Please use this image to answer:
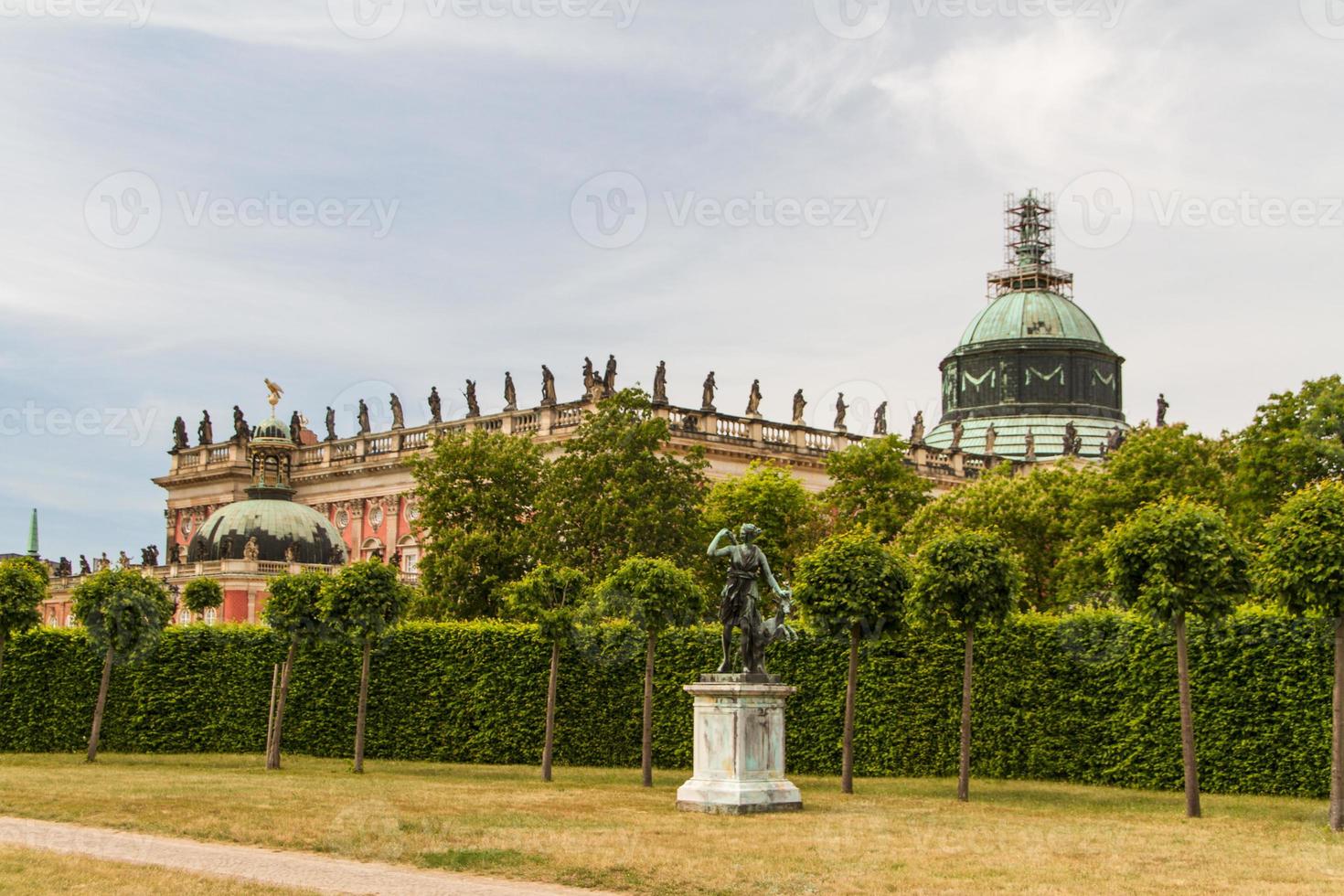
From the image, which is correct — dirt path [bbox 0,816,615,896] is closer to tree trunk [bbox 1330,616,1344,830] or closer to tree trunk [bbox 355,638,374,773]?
tree trunk [bbox 1330,616,1344,830]

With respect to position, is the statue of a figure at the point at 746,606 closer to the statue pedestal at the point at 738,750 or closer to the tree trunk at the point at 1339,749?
the statue pedestal at the point at 738,750

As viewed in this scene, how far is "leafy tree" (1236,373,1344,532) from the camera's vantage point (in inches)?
2002

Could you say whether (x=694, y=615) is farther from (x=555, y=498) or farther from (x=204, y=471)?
(x=204, y=471)

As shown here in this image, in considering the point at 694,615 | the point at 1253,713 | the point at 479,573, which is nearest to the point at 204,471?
the point at 479,573

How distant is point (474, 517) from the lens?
194 ft

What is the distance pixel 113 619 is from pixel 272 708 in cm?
461

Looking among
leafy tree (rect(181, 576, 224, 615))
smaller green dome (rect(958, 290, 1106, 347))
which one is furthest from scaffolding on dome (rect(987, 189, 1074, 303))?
leafy tree (rect(181, 576, 224, 615))

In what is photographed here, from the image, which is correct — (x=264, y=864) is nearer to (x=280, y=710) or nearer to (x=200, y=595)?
(x=280, y=710)

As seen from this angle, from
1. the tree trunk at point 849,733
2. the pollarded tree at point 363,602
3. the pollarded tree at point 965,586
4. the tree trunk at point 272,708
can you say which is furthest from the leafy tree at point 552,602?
the pollarded tree at point 965,586

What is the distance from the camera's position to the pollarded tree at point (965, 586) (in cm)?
3162

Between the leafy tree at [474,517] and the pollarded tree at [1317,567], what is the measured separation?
29613 mm

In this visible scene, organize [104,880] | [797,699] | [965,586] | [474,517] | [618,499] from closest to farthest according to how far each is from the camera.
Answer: [104,880]
[965,586]
[797,699]
[618,499]
[474,517]

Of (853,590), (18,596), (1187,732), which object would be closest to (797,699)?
(853,590)

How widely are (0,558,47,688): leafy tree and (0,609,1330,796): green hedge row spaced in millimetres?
2480
